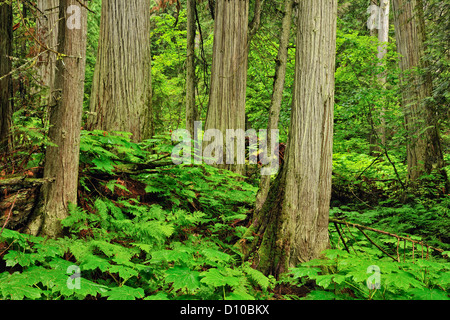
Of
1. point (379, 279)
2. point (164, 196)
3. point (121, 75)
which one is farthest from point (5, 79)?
point (379, 279)

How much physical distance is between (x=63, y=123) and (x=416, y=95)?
A: 26.1 feet

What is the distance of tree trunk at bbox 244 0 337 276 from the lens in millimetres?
3479

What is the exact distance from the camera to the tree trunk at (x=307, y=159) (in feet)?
11.4

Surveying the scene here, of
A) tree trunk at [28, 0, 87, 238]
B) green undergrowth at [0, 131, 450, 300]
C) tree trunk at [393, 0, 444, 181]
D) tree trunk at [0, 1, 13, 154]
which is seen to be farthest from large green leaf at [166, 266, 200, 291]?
tree trunk at [393, 0, 444, 181]

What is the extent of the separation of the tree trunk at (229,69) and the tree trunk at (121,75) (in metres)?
1.74

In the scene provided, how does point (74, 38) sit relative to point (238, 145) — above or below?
above

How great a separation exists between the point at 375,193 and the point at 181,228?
19.5ft

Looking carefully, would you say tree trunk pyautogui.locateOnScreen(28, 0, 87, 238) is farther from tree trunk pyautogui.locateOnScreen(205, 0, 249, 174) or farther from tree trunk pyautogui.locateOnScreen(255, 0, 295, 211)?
tree trunk pyautogui.locateOnScreen(205, 0, 249, 174)

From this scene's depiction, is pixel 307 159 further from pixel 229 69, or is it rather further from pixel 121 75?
pixel 229 69

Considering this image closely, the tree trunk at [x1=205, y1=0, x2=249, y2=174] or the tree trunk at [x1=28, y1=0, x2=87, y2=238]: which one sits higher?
the tree trunk at [x1=205, y1=0, x2=249, y2=174]

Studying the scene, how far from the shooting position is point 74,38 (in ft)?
10.7

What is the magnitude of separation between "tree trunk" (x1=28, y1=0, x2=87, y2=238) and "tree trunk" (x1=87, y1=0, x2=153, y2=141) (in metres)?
1.91
